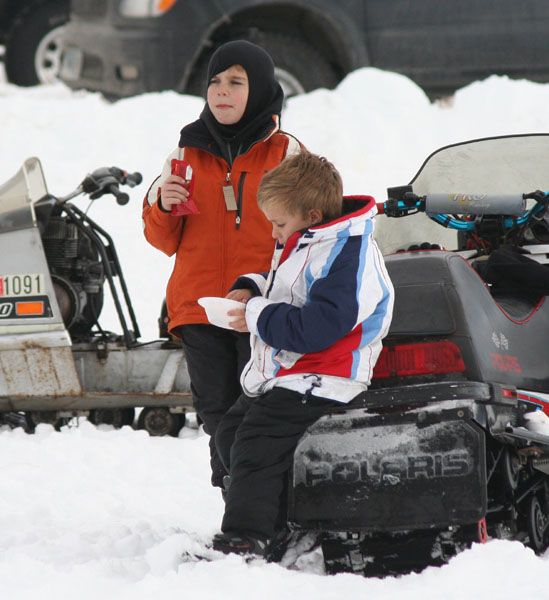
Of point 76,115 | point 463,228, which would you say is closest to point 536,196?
point 463,228

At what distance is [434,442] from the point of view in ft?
11.9

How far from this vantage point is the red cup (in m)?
4.18

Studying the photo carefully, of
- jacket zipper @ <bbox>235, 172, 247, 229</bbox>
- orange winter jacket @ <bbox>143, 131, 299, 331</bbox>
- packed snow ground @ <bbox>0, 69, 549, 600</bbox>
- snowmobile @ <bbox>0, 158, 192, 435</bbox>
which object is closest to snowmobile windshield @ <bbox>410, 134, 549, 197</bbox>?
packed snow ground @ <bbox>0, 69, 549, 600</bbox>

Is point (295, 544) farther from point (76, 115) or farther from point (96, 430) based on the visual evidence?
point (76, 115)

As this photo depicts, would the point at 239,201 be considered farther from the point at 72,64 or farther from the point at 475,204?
the point at 72,64

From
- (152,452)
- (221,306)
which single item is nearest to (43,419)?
(152,452)

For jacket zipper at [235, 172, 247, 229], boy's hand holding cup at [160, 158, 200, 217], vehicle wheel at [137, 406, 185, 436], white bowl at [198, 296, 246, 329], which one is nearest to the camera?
white bowl at [198, 296, 246, 329]

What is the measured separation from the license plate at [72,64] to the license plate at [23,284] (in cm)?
464

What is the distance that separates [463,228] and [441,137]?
7.29 metres

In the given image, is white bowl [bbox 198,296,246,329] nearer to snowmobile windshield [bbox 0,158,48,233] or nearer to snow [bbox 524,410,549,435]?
snow [bbox 524,410,549,435]

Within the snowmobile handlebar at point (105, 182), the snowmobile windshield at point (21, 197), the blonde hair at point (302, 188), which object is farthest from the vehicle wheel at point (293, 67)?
the blonde hair at point (302, 188)

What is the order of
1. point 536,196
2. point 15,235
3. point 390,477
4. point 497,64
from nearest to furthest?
point 390,477 → point 536,196 → point 15,235 → point 497,64

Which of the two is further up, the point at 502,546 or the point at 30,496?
the point at 502,546

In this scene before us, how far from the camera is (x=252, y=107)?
172 inches
